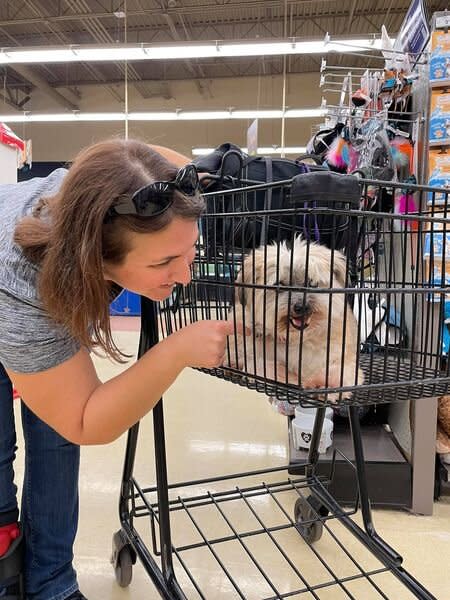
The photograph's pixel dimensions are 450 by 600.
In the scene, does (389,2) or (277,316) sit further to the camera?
(389,2)

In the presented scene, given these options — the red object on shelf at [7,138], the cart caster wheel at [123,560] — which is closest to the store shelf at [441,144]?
the cart caster wheel at [123,560]

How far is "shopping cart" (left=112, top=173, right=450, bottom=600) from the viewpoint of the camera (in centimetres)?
83

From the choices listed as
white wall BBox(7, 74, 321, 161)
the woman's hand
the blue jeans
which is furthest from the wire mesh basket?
white wall BBox(7, 74, 321, 161)

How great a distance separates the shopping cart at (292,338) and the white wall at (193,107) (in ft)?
31.2

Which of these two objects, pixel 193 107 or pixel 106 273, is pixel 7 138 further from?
pixel 193 107

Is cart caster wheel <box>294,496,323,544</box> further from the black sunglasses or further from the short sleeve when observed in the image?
the black sunglasses

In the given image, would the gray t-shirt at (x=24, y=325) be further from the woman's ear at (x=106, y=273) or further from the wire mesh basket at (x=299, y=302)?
the wire mesh basket at (x=299, y=302)

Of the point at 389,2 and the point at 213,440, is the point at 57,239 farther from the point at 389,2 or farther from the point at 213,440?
the point at 389,2

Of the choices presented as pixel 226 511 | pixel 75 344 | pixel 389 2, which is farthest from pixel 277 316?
pixel 389 2

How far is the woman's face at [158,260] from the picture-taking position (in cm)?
79

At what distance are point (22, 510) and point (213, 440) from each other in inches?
45.5

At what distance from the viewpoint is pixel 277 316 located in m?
0.92

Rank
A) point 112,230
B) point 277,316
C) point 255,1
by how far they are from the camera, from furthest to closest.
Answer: point 255,1 < point 277,316 < point 112,230

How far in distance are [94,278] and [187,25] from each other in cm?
873
